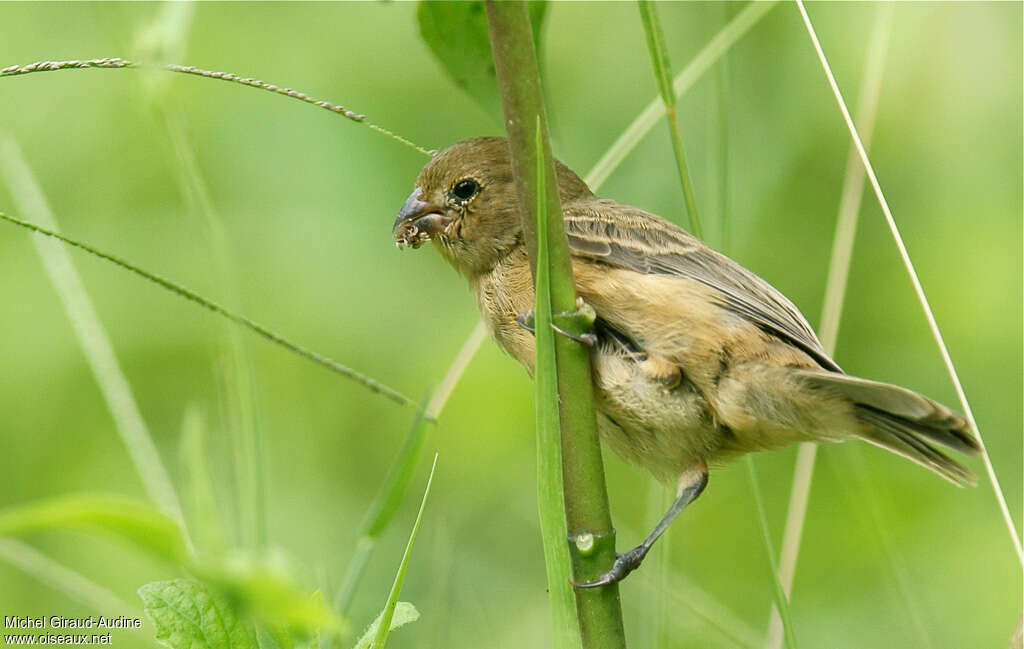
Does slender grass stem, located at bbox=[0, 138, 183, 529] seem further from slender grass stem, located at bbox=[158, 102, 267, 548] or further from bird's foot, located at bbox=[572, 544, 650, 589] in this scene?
bird's foot, located at bbox=[572, 544, 650, 589]

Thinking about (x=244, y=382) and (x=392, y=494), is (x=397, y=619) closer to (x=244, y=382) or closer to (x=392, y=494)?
(x=392, y=494)

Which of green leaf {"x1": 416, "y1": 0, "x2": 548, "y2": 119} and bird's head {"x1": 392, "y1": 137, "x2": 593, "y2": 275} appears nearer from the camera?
green leaf {"x1": 416, "y1": 0, "x2": 548, "y2": 119}

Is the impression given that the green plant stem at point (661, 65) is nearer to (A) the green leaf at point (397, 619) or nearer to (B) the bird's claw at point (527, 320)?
(B) the bird's claw at point (527, 320)

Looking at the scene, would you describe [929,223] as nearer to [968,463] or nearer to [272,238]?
[968,463]

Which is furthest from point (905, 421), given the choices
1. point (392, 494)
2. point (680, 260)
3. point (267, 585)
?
point (267, 585)

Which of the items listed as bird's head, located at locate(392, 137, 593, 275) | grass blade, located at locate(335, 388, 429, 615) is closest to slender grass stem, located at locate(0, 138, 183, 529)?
grass blade, located at locate(335, 388, 429, 615)

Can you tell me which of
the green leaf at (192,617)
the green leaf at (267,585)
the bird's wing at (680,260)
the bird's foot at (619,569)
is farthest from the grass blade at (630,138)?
the green leaf at (267,585)
